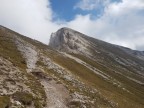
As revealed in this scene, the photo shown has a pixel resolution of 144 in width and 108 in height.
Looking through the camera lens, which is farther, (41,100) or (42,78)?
(42,78)

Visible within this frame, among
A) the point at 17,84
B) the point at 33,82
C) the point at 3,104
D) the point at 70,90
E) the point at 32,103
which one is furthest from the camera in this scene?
the point at 70,90

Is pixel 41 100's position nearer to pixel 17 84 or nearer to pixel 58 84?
pixel 17 84

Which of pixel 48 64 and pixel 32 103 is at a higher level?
pixel 48 64

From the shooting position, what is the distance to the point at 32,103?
48.0m

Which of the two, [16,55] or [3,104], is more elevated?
[16,55]

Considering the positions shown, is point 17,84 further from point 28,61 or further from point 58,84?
point 28,61

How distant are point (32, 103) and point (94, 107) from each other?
13568mm

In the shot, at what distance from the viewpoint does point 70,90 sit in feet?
201

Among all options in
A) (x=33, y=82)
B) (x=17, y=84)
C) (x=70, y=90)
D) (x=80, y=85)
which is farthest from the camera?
(x=80, y=85)

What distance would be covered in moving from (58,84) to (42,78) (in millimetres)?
3573

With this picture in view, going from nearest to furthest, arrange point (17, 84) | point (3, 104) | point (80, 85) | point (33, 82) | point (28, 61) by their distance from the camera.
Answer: point (3, 104) → point (17, 84) → point (33, 82) → point (80, 85) → point (28, 61)

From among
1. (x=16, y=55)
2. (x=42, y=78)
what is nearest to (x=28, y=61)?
(x=16, y=55)

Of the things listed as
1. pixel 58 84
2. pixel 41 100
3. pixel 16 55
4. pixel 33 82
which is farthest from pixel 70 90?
pixel 16 55

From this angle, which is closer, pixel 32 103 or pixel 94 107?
pixel 32 103
